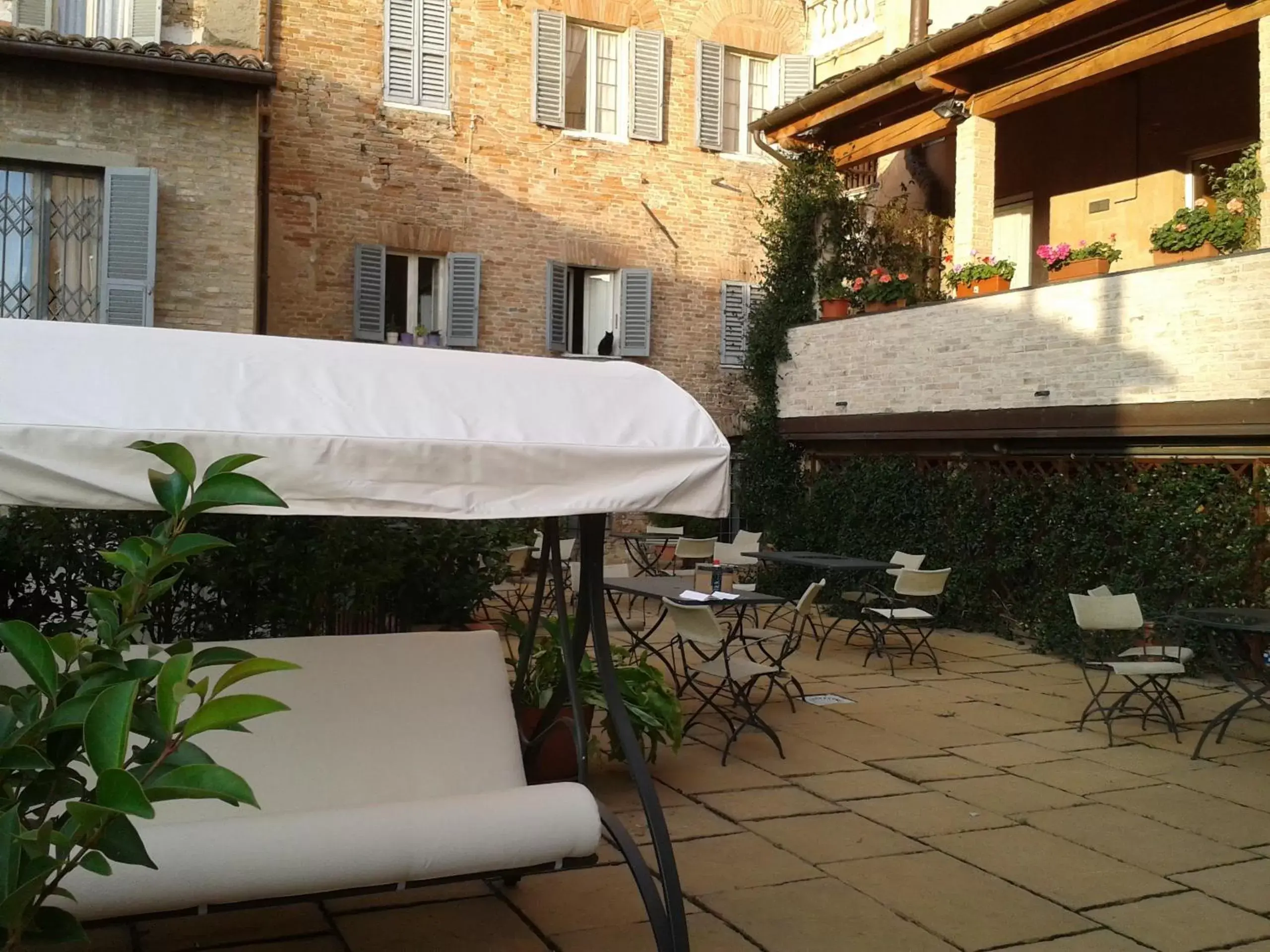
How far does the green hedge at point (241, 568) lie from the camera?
5359 mm

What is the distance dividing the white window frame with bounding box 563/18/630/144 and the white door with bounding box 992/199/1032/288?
193 inches

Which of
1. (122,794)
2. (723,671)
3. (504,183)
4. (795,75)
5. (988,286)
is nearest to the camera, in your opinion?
(122,794)

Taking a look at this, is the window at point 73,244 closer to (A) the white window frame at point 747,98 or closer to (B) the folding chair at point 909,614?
(B) the folding chair at point 909,614

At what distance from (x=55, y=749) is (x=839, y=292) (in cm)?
1163

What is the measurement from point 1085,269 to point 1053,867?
6.52 metres

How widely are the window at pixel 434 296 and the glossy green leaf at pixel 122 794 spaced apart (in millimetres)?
12823

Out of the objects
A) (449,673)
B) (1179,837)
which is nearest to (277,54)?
(449,673)

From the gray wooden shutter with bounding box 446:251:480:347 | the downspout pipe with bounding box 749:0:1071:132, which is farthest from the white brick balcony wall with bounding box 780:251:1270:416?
the gray wooden shutter with bounding box 446:251:480:347

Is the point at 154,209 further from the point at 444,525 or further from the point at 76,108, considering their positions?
the point at 444,525

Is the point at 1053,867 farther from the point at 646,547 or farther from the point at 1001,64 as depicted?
the point at 646,547

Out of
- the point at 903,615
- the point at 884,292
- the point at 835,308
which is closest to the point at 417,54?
the point at 835,308

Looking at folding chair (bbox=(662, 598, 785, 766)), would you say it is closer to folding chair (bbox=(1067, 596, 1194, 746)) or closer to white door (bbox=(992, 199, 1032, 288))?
folding chair (bbox=(1067, 596, 1194, 746))

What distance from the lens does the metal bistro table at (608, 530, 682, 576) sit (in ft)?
42.1

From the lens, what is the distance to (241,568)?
539 cm
